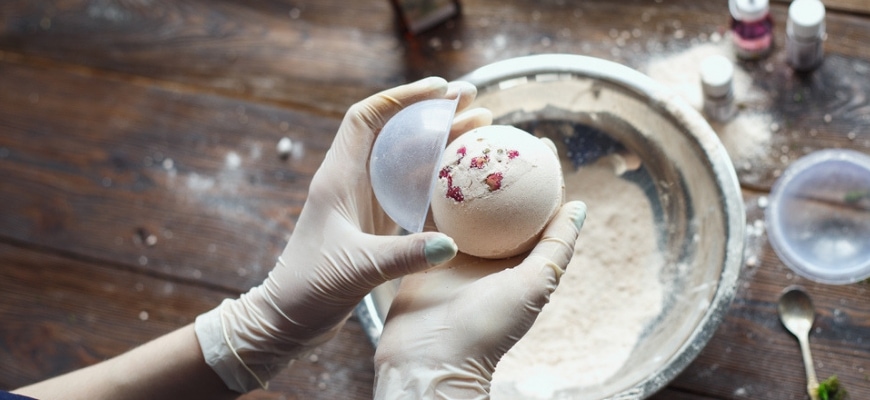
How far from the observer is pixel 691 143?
1263 millimetres

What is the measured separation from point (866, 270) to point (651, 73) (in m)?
0.51

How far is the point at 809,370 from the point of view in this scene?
131 cm

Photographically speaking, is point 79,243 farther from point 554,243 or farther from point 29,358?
point 554,243

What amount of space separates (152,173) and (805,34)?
1.28 m

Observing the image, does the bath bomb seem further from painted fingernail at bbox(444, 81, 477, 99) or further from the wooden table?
the wooden table

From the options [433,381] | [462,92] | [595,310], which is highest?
[462,92]

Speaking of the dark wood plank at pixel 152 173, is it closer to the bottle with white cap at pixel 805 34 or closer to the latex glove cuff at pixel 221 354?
the latex glove cuff at pixel 221 354

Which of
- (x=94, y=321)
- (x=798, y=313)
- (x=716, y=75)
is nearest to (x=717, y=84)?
(x=716, y=75)

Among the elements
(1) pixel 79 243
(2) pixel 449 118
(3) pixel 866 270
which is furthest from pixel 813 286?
(1) pixel 79 243

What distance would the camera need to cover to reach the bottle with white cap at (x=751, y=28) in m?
1.39

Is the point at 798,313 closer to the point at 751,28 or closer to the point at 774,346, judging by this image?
the point at 774,346

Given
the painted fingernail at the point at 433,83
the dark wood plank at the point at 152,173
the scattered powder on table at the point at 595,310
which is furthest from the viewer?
the dark wood plank at the point at 152,173

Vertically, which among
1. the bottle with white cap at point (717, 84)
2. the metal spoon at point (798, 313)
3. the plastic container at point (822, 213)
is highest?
the bottle with white cap at point (717, 84)

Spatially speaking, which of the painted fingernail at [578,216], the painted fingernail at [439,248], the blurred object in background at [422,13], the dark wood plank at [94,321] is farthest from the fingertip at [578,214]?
the blurred object in background at [422,13]
